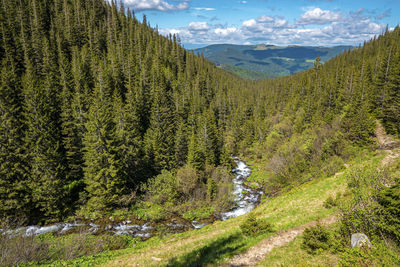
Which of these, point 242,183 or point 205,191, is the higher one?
point 205,191

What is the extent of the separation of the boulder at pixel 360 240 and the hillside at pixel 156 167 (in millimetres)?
441

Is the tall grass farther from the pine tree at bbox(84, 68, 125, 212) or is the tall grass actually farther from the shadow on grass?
the pine tree at bbox(84, 68, 125, 212)

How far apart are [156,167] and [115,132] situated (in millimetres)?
14638

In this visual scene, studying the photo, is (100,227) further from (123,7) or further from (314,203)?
(123,7)

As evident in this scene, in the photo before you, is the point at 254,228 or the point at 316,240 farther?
the point at 254,228

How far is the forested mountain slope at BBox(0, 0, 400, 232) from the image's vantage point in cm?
3459

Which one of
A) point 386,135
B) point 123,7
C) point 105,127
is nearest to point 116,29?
point 123,7

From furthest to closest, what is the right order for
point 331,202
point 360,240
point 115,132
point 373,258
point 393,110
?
point 393,110 → point 115,132 → point 331,202 → point 360,240 → point 373,258

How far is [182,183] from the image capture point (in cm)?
4319

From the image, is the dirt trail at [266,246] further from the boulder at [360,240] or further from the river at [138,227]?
the river at [138,227]

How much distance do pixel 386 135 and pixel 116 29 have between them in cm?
13218

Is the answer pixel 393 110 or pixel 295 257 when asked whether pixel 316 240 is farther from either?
pixel 393 110

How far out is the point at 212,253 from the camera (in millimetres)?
15141

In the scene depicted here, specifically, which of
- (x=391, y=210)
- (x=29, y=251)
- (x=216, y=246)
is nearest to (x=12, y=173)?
(x=29, y=251)
